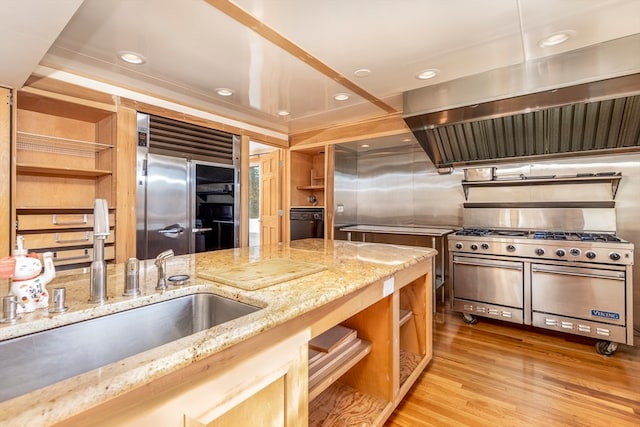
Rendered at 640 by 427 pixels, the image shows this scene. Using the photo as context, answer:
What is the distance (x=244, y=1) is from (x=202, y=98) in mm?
1750

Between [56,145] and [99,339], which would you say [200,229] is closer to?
[56,145]

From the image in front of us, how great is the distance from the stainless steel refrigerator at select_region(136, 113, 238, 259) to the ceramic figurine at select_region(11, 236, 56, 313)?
2219mm

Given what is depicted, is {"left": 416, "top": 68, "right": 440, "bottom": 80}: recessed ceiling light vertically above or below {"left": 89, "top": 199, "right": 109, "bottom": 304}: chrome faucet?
above

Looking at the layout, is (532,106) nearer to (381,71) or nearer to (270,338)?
(381,71)

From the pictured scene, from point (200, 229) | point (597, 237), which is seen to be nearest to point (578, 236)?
point (597, 237)

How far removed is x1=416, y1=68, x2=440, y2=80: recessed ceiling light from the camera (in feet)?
8.23

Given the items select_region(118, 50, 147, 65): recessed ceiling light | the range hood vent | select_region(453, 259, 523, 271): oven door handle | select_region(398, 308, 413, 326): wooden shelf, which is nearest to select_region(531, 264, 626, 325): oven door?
select_region(453, 259, 523, 271): oven door handle

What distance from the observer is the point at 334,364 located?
1510mm

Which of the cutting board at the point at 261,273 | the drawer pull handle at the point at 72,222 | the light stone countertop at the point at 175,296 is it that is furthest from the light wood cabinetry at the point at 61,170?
the cutting board at the point at 261,273

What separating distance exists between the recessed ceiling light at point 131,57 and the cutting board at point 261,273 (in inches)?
73.2

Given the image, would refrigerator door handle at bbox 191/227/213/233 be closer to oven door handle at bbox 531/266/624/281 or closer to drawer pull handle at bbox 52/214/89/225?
drawer pull handle at bbox 52/214/89/225

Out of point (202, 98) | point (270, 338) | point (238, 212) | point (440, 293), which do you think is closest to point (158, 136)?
point (202, 98)

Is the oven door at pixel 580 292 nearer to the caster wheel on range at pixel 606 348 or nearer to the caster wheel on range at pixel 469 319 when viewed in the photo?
the caster wheel on range at pixel 606 348

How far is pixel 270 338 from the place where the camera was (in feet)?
3.18
